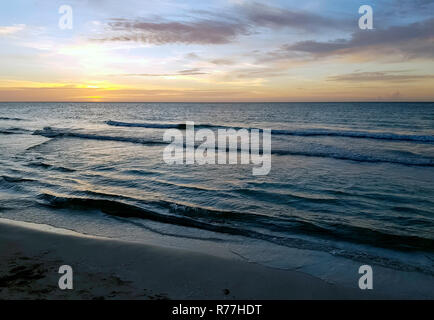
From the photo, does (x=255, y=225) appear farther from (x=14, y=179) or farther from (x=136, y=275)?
(x=14, y=179)

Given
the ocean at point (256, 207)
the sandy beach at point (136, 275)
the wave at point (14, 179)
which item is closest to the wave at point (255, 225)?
the ocean at point (256, 207)

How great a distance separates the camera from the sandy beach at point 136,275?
4133 millimetres

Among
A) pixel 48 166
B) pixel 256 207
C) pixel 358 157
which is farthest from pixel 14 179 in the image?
pixel 358 157

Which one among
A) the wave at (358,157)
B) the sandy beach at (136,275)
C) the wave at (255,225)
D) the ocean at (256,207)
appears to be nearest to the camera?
the sandy beach at (136,275)

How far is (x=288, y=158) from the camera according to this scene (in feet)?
52.5

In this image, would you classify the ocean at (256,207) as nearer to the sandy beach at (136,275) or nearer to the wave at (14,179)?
the wave at (14,179)

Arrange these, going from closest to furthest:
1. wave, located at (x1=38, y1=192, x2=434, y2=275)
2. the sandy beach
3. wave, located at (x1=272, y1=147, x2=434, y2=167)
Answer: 1. the sandy beach
2. wave, located at (x1=38, y1=192, x2=434, y2=275)
3. wave, located at (x1=272, y1=147, x2=434, y2=167)

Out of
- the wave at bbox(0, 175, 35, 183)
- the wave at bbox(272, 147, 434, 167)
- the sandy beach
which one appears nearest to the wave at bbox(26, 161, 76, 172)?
the wave at bbox(0, 175, 35, 183)

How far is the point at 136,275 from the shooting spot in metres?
4.63

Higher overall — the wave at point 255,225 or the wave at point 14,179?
the wave at point 14,179

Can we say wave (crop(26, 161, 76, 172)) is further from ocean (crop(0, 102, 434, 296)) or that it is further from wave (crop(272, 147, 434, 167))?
wave (crop(272, 147, 434, 167))

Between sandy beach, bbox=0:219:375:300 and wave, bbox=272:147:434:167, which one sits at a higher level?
wave, bbox=272:147:434:167

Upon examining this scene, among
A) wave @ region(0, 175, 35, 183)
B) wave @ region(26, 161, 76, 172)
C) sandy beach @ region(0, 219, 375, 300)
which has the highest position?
wave @ region(26, 161, 76, 172)

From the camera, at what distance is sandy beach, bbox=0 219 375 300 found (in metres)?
4.13
